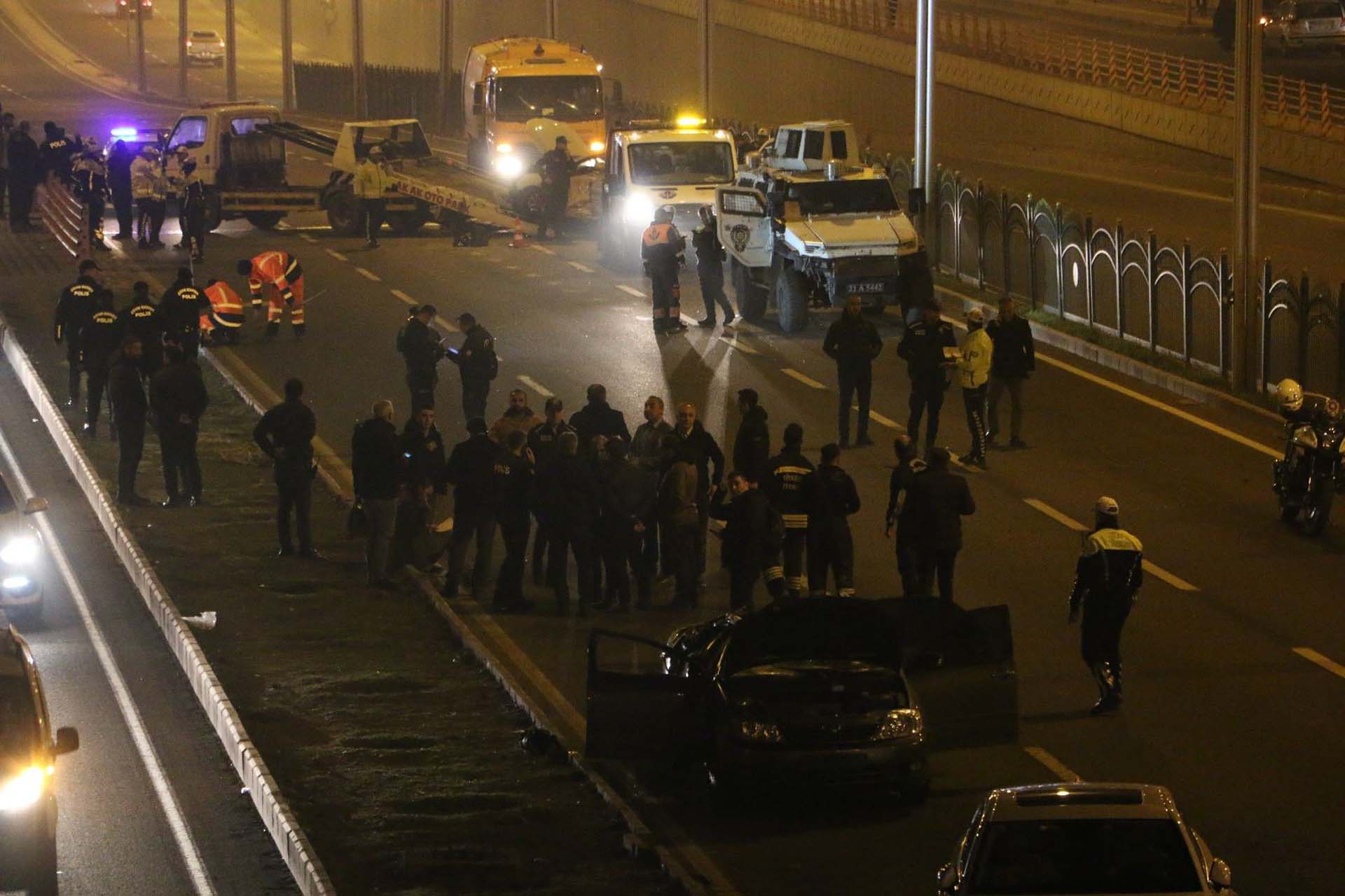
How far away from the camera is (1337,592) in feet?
57.6

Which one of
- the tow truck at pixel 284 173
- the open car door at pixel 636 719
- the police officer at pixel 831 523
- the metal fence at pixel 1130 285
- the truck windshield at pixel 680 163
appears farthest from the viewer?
the tow truck at pixel 284 173

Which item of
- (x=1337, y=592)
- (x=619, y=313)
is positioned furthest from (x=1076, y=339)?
(x=1337, y=592)

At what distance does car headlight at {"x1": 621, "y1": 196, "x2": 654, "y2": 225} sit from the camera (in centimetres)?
3559

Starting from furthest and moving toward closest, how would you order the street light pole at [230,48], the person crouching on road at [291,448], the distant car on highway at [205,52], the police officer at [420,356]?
the distant car on highway at [205,52], the street light pole at [230,48], the police officer at [420,356], the person crouching on road at [291,448]

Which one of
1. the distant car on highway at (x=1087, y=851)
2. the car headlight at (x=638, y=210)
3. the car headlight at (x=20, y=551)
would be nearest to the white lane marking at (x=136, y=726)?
the car headlight at (x=20, y=551)

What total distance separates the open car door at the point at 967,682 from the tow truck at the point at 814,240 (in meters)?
14.6

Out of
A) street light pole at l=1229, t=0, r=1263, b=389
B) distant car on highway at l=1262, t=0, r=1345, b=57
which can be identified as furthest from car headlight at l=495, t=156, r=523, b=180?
distant car on highway at l=1262, t=0, r=1345, b=57

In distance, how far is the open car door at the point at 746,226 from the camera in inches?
1195

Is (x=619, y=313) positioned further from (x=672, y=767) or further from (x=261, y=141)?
(x=672, y=767)

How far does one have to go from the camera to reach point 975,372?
22.0 m

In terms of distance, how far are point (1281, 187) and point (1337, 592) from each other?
28567 mm

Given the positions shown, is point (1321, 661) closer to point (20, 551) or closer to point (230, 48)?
point (20, 551)

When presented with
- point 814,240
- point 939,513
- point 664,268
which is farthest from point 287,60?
point 939,513

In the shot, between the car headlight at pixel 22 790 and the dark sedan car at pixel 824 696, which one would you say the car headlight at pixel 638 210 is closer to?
the dark sedan car at pixel 824 696
